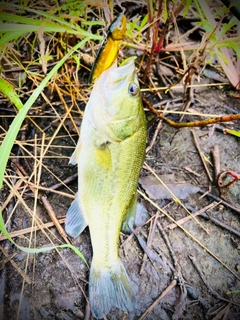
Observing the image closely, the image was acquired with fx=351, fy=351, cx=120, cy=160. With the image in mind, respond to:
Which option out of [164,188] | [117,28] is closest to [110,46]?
[117,28]

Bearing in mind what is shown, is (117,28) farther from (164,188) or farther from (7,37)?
(164,188)

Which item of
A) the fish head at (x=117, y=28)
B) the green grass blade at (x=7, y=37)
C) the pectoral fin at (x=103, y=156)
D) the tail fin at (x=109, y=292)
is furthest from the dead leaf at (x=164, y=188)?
the green grass blade at (x=7, y=37)

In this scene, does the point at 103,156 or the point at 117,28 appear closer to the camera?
the point at 117,28

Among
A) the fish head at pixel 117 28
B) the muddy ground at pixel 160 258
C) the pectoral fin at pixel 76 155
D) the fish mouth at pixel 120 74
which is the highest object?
the fish head at pixel 117 28

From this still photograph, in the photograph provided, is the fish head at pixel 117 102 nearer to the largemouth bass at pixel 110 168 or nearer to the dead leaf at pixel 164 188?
the largemouth bass at pixel 110 168

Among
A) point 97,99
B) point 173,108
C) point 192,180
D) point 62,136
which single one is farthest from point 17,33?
point 192,180

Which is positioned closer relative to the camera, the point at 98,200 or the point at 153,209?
the point at 98,200

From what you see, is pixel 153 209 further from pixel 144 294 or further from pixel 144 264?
pixel 144 294
